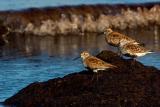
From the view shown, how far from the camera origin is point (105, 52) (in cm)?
1762

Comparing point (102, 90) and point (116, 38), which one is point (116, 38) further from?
point (102, 90)

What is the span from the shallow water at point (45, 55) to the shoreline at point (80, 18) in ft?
4.67

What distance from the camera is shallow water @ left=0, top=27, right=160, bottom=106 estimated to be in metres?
21.2

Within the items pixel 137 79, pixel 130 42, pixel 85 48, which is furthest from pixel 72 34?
pixel 137 79

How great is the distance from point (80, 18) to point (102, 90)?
2253cm

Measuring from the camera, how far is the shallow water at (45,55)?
21.2 meters

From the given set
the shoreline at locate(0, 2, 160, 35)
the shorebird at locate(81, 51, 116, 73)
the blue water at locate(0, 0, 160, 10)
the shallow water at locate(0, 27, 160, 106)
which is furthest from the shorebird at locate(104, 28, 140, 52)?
the blue water at locate(0, 0, 160, 10)

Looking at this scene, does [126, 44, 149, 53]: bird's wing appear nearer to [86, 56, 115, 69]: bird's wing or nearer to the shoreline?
[86, 56, 115, 69]: bird's wing

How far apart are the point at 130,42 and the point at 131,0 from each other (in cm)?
2472

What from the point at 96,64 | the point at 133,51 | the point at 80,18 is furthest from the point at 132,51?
the point at 80,18

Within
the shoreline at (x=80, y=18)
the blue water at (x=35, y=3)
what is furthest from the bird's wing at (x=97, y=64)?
the blue water at (x=35, y=3)

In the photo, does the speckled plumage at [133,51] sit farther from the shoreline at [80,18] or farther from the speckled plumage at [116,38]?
the shoreline at [80,18]

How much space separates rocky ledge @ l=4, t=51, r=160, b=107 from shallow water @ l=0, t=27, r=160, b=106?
71.3 inches

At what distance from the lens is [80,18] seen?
38.0 m
